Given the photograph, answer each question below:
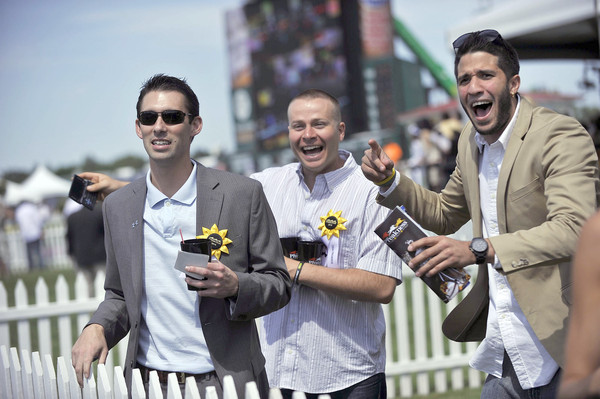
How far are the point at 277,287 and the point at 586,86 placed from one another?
10.1 meters

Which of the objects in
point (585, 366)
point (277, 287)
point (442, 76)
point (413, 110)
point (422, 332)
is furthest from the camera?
point (442, 76)

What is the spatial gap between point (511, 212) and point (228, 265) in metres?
1.16

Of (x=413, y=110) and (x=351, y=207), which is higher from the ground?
(x=413, y=110)

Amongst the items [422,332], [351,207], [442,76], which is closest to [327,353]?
[351,207]

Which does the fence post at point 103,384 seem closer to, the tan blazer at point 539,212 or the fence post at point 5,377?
the fence post at point 5,377

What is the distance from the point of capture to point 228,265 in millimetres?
3195

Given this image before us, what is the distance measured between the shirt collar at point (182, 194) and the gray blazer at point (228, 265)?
1.2 inches

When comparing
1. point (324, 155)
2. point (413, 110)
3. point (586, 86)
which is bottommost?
point (324, 155)

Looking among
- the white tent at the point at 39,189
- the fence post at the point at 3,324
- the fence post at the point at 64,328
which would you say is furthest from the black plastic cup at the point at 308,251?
the white tent at the point at 39,189

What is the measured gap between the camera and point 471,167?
10.8 ft

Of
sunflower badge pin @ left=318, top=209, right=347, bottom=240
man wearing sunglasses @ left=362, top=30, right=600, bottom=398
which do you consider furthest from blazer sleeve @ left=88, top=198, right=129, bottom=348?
man wearing sunglasses @ left=362, top=30, right=600, bottom=398

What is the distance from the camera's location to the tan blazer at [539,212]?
272 cm

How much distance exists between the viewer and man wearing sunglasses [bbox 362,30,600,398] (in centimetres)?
274

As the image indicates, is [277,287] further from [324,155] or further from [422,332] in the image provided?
[422,332]
